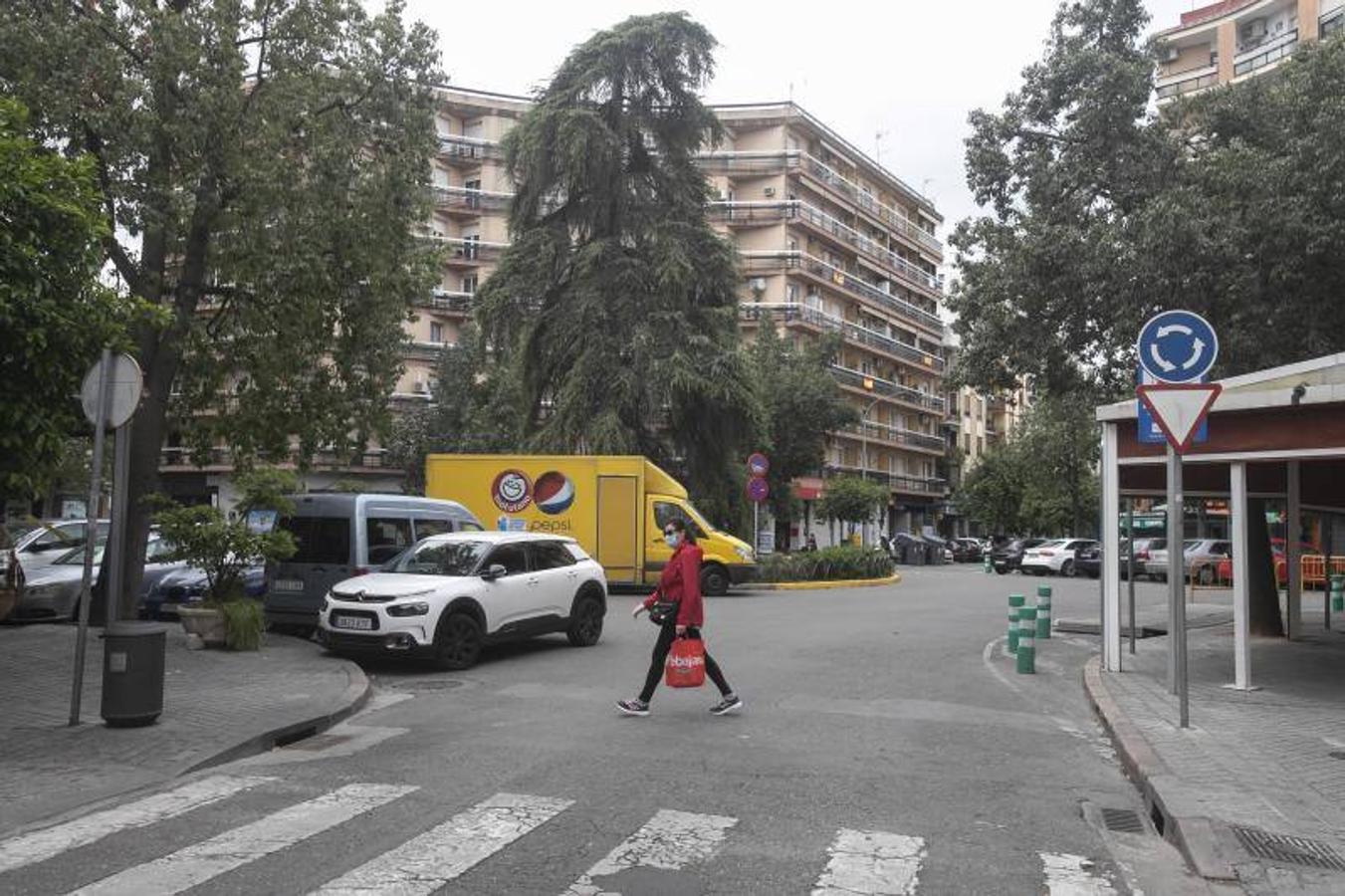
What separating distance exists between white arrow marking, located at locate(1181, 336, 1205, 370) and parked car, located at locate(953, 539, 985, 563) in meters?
48.9

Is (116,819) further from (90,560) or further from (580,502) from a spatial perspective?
(580,502)

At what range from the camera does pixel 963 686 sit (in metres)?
11.7

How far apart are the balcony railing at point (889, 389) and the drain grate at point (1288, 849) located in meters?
51.5

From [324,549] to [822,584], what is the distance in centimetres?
1689

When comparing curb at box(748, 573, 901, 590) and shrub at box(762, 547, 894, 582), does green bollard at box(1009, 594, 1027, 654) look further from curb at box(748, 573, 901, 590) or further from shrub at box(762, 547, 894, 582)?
shrub at box(762, 547, 894, 582)

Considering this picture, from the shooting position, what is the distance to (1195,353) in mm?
9188

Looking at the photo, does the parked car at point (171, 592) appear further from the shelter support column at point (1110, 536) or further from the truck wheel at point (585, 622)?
the shelter support column at point (1110, 536)

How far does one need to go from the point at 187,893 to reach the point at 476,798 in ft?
6.55

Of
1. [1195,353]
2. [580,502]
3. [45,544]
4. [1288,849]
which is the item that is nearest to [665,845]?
[1288,849]

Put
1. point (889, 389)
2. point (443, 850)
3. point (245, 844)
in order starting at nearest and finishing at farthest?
point (443, 850) → point (245, 844) → point (889, 389)

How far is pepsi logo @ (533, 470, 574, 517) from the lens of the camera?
23.8 metres

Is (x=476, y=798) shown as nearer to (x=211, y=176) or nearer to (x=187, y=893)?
(x=187, y=893)

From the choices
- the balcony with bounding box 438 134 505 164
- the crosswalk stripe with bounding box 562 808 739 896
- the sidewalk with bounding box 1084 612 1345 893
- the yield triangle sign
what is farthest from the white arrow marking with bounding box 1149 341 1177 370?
the balcony with bounding box 438 134 505 164

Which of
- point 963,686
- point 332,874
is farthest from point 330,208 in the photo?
point 332,874
